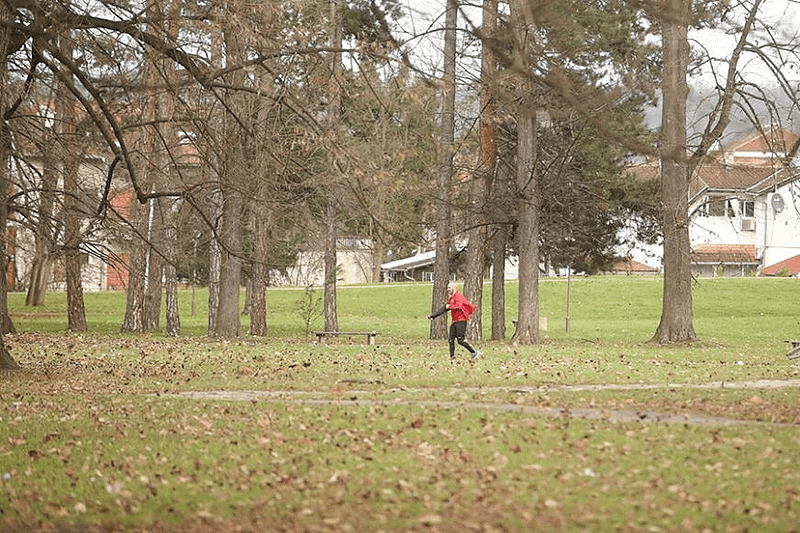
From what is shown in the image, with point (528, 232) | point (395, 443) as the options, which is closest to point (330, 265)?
point (528, 232)

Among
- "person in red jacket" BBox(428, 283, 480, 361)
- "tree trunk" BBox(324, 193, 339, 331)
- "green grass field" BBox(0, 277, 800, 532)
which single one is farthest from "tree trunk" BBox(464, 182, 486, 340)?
"person in red jacket" BBox(428, 283, 480, 361)

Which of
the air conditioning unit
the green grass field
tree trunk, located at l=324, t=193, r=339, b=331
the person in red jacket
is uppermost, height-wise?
A: the air conditioning unit

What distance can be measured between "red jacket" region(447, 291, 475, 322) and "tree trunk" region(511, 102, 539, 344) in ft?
22.1

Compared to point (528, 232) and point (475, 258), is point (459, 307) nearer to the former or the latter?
point (528, 232)

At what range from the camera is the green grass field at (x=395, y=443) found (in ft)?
29.3

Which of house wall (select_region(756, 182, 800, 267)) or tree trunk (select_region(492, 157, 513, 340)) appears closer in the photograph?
tree trunk (select_region(492, 157, 513, 340))

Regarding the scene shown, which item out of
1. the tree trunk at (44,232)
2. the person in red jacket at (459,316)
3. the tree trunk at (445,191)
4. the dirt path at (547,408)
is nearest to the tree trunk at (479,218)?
the tree trunk at (445,191)

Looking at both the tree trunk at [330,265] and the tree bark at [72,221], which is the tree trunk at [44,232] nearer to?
the tree bark at [72,221]

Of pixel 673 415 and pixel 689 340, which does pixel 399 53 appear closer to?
pixel 673 415

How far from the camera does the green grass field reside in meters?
8.93

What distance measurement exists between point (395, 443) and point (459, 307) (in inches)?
468

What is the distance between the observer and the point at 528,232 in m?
30.1

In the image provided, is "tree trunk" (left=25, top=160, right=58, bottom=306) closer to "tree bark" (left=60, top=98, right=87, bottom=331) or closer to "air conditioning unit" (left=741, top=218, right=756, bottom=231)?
"tree bark" (left=60, top=98, right=87, bottom=331)

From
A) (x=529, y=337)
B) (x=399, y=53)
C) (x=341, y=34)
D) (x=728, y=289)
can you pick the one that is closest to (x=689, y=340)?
(x=529, y=337)
